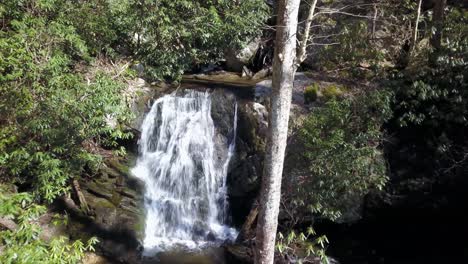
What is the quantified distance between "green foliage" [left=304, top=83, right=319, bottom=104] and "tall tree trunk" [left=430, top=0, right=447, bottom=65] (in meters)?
3.14

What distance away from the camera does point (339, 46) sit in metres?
12.3

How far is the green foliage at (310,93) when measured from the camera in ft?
34.7

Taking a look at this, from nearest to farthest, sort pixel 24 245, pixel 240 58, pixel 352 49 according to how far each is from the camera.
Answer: pixel 24 245 → pixel 352 49 → pixel 240 58

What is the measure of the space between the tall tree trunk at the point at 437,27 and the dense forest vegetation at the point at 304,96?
0.03 m

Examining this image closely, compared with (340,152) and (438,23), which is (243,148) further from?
(438,23)

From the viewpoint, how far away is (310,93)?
34.9ft

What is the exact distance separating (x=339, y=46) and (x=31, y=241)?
11.0 meters

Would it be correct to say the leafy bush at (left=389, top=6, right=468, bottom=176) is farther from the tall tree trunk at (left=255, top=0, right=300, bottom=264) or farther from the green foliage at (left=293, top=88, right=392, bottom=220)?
the tall tree trunk at (left=255, top=0, right=300, bottom=264)

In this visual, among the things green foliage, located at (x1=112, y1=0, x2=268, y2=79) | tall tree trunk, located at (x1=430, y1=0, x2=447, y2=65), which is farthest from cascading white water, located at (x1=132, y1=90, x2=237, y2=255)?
tall tree trunk, located at (x1=430, y1=0, x2=447, y2=65)

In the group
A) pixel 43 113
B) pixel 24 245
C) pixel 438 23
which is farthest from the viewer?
pixel 438 23

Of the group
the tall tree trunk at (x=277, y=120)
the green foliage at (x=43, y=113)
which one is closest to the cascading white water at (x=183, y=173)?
the green foliage at (x=43, y=113)

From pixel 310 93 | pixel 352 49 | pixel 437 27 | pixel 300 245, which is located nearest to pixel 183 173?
pixel 300 245

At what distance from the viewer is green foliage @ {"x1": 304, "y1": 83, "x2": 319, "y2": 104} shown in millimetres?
10570

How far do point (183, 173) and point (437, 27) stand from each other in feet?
27.5
